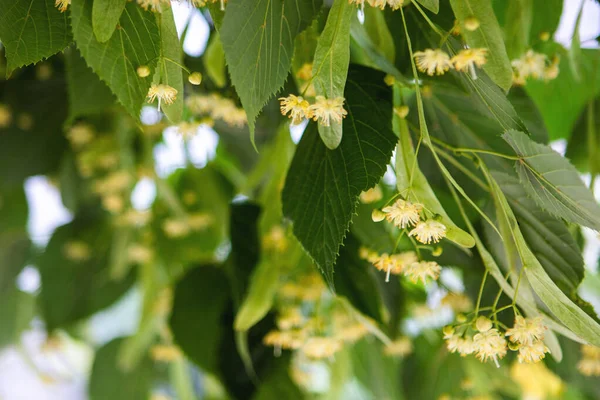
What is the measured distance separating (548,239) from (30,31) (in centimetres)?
36

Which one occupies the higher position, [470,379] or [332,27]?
[332,27]

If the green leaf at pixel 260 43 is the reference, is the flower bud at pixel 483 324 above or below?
below

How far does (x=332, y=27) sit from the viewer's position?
1.09ft

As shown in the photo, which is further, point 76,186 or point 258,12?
point 76,186

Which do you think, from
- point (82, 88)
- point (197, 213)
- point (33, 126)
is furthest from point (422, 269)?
point (33, 126)

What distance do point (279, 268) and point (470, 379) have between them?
1.18 ft

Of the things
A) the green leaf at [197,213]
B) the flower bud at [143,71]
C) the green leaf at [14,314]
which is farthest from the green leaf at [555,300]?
the green leaf at [14,314]

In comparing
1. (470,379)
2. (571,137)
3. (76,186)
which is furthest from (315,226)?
(76,186)

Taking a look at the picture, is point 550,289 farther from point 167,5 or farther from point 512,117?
point 167,5

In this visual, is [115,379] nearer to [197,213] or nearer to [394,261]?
[197,213]

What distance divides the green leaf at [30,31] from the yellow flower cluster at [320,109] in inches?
5.6

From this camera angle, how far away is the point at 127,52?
1.13 ft

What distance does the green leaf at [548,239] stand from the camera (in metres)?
0.40

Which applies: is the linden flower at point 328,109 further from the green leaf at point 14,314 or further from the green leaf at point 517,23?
the green leaf at point 14,314
